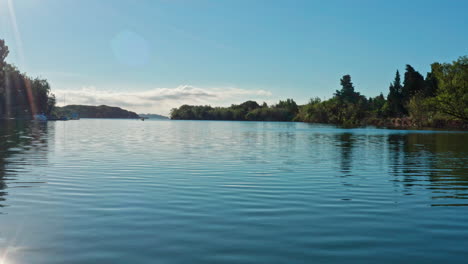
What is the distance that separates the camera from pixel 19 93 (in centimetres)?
16538

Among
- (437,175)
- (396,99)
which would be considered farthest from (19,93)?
(437,175)

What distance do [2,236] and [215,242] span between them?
4.93 meters

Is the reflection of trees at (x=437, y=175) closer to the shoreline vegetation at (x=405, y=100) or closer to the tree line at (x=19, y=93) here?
the shoreline vegetation at (x=405, y=100)

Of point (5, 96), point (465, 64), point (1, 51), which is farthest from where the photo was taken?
point (5, 96)

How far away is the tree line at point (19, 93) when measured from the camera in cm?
15075

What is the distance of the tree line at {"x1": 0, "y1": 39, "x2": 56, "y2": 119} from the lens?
150750 mm

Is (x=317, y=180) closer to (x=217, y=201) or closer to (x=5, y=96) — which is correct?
(x=217, y=201)

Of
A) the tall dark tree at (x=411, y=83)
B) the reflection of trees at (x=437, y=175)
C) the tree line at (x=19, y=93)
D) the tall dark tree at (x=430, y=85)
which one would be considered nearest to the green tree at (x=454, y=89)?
the tall dark tree at (x=430, y=85)

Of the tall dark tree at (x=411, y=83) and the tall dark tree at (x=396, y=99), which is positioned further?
the tall dark tree at (x=396, y=99)

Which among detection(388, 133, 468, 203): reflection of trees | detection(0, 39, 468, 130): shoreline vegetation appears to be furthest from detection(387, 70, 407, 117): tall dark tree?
detection(388, 133, 468, 203): reflection of trees

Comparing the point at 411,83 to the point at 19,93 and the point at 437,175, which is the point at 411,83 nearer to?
the point at 437,175

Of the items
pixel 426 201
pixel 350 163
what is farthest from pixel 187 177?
pixel 350 163

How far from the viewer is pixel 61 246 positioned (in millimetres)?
9023

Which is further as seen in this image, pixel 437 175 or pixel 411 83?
pixel 411 83
